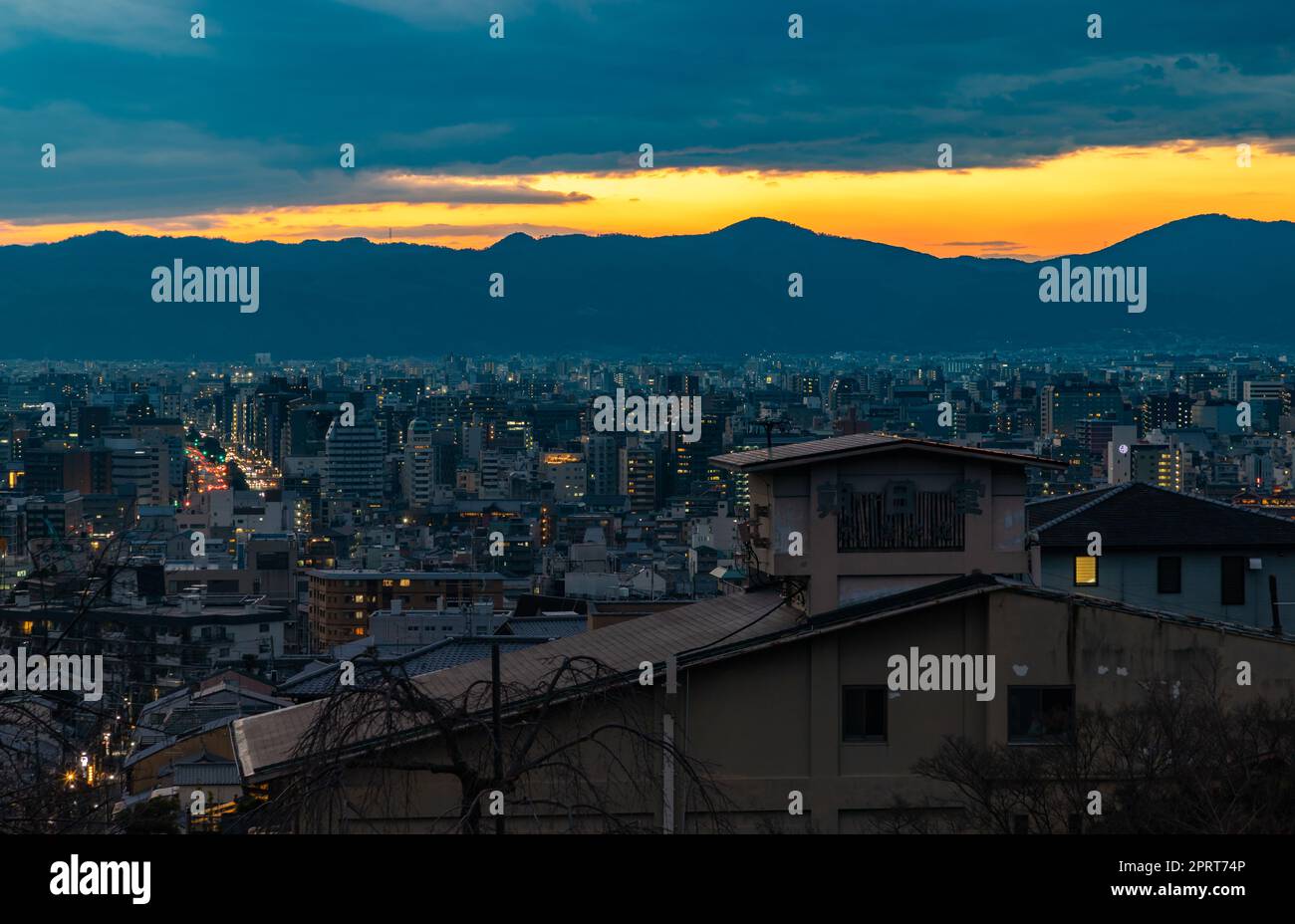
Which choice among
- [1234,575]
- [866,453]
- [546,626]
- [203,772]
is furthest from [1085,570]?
[546,626]

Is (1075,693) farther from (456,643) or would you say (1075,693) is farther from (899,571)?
(456,643)

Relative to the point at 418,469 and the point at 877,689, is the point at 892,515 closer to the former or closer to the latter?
the point at 877,689

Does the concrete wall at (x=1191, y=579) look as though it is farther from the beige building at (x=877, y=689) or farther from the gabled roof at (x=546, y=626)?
the gabled roof at (x=546, y=626)

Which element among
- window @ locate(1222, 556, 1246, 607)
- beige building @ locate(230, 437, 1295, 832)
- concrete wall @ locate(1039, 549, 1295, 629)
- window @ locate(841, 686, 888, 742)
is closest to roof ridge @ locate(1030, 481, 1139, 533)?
concrete wall @ locate(1039, 549, 1295, 629)

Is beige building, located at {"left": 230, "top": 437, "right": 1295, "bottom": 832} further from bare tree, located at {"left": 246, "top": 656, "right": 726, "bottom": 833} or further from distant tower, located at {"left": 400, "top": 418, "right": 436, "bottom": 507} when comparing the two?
distant tower, located at {"left": 400, "top": 418, "right": 436, "bottom": 507}

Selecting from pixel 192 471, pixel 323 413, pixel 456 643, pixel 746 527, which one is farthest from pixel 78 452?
pixel 746 527

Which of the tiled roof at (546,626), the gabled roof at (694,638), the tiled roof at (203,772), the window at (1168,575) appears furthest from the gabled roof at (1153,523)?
the tiled roof at (546,626)

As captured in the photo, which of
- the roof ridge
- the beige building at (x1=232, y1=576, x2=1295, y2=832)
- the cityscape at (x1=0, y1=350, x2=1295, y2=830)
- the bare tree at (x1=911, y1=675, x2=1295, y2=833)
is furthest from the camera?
the roof ridge
